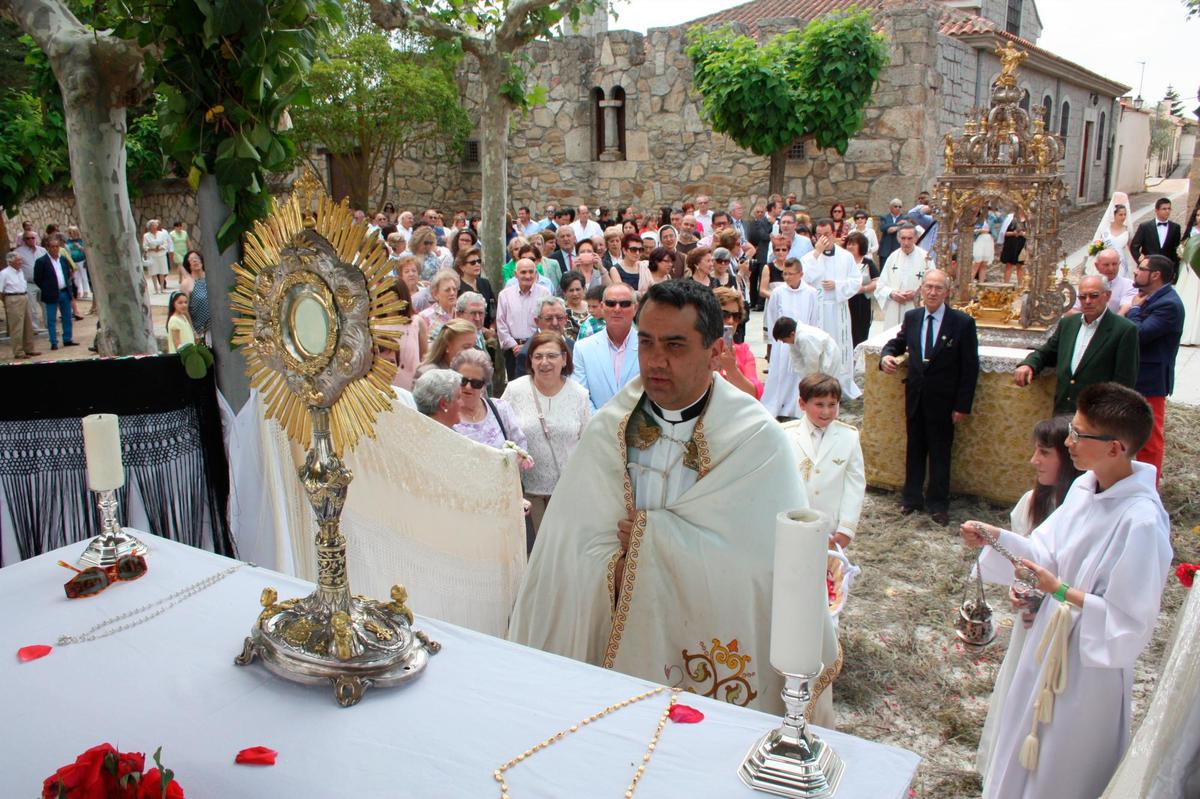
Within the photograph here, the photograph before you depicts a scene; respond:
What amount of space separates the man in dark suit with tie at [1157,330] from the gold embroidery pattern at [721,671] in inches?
175

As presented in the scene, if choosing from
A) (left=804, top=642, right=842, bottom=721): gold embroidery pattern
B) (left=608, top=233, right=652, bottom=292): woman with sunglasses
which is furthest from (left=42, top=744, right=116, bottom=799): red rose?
(left=608, top=233, right=652, bottom=292): woman with sunglasses

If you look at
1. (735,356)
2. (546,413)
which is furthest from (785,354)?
(546,413)

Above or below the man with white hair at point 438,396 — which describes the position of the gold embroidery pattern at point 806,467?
below

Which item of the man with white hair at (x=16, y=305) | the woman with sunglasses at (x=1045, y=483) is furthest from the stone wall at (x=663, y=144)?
the woman with sunglasses at (x=1045, y=483)

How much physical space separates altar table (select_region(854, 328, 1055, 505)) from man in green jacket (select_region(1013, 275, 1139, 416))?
0.41 metres

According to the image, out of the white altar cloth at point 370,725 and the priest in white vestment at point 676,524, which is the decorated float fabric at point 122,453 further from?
the priest in white vestment at point 676,524

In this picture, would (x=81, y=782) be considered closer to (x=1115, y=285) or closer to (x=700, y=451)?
(x=700, y=451)

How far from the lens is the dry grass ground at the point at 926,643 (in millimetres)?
3969

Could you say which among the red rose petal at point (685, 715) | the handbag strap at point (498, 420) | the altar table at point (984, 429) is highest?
the handbag strap at point (498, 420)

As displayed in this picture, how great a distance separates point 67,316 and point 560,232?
8.48 meters

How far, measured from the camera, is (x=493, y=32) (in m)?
8.73

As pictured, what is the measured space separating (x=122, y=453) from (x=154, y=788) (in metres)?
2.53

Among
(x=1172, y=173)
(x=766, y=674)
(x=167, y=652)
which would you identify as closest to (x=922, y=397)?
(x=766, y=674)

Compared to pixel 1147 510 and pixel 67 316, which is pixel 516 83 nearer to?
pixel 1147 510
